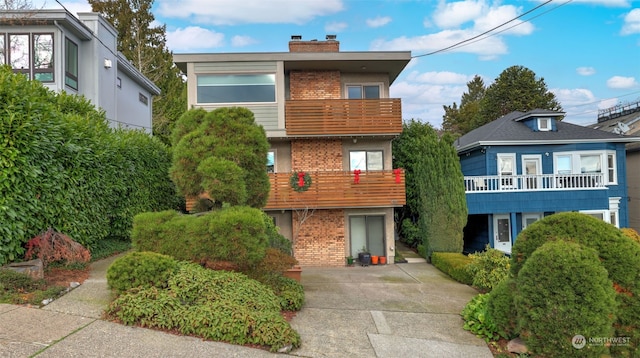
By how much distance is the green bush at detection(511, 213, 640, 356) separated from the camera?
502 centimetres

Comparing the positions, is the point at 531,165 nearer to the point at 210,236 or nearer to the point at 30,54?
the point at 210,236

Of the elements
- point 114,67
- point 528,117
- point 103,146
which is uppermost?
point 114,67

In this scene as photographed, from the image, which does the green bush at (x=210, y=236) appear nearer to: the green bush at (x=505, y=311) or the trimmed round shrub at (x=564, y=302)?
the green bush at (x=505, y=311)

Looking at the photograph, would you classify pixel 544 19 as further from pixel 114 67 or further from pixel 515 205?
pixel 114 67

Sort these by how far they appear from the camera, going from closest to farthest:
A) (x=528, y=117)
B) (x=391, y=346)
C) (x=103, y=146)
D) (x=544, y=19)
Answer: (x=391, y=346) → (x=103, y=146) → (x=544, y=19) → (x=528, y=117)

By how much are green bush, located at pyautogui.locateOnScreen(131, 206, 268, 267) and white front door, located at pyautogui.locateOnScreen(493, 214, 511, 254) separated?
12.6 m

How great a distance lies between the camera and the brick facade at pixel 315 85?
42.8ft

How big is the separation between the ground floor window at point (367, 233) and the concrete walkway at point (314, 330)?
4266 mm

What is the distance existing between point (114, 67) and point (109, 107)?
71.0 inches

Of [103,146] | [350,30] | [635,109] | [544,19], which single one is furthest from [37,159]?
[635,109]

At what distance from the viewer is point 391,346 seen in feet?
16.9

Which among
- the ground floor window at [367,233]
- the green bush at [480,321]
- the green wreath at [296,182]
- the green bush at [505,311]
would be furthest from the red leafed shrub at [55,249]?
the ground floor window at [367,233]

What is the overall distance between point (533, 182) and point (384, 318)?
11.2 m

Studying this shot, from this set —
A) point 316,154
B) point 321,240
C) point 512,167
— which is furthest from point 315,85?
point 512,167
